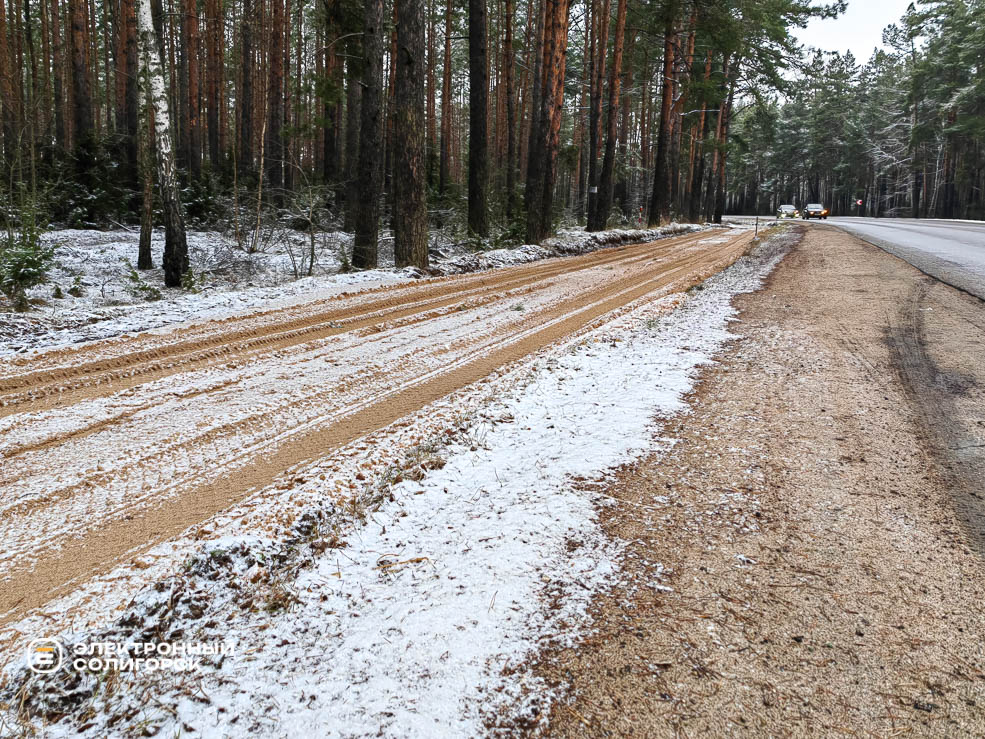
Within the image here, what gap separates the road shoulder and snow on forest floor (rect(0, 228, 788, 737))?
0.54 ft

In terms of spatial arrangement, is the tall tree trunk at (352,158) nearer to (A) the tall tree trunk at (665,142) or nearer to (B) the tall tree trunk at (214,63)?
(B) the tall tree trunk at (214,63)

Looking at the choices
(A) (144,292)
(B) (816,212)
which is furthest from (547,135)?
(B) (816,212)

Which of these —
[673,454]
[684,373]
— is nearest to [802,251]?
[684,373]

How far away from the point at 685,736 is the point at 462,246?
15.1m

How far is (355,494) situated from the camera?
2842 millimetres

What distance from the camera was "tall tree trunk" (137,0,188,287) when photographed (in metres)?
8.41

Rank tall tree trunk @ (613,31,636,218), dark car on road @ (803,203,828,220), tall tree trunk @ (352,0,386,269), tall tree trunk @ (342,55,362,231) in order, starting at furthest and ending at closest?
dark car on road @ (803,203,828,220) < tall tree trunk @ (613,31,636,218) < tall tree trunk @ (342,55,362,231) < tall tree trunk @ (352,0,386,269)

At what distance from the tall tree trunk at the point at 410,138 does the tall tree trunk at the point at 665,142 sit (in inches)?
562

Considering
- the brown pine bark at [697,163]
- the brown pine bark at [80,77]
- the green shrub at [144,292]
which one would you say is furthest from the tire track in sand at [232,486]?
the brown pine bark at [697,163]

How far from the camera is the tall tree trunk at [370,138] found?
10492mm

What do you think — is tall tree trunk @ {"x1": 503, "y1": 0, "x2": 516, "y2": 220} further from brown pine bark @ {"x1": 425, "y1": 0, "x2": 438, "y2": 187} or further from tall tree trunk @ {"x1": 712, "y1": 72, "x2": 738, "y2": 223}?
tall tree trunk @ {"x1": 712, "y1": 72, "x2": 738, "y2": 223}

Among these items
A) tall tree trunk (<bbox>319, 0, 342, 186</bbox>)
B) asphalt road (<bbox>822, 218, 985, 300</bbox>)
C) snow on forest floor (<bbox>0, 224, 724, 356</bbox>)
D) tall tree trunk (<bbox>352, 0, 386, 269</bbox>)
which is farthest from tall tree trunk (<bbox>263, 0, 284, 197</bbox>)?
asphalt road (<bbox>822, 218, 985, 300</bbox>)

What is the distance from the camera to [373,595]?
2111mm

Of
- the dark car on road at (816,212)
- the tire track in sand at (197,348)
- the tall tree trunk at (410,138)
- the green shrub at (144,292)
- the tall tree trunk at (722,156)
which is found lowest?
the tire track in sand at (197,348)
